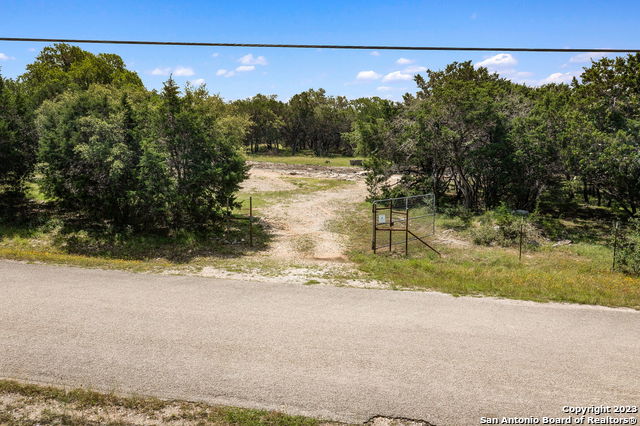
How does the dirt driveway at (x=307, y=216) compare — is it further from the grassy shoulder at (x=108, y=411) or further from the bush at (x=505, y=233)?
the grassy shoulder at (x=108, y=411)

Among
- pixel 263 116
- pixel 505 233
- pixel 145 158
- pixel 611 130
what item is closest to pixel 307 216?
pixel 145 158

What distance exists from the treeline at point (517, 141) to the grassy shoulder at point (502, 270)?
12.2 ft

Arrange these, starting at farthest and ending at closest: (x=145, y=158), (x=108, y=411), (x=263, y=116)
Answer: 1. (x=263, y=116)
2. (x=145, y=158)
3. (x=108, y=411)

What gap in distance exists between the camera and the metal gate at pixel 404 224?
17945 mm

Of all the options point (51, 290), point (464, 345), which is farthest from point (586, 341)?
point (51, 290)

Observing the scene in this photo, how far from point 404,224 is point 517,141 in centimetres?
946

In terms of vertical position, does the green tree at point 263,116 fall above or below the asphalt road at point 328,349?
above

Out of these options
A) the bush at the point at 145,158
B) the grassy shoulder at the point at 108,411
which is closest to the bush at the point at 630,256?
the grassy shoulder at the point at 108,411

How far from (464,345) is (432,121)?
19.3 metres

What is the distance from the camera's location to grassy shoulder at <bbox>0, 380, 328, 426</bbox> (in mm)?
5836

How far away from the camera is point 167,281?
1184cm

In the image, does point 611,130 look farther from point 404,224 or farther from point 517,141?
point 404,224

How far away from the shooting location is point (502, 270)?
564 inches

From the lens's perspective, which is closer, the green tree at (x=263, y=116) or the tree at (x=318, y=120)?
the green tree at (x=263, y=116)
